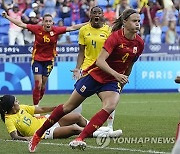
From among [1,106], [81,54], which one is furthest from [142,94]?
[1,106]

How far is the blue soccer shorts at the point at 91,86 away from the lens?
10164mm

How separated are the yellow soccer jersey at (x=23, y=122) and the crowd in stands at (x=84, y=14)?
43.7 ft

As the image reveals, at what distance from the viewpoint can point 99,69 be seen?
405 inches

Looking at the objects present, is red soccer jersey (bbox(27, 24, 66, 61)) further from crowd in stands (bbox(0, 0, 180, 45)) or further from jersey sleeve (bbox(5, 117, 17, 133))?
crowd in stands (bbox(0, 0, 180, 45))

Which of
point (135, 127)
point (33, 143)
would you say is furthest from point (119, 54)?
point (135, 127)

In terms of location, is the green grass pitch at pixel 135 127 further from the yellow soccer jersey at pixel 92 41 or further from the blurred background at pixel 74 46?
the yellow soccer jersey at pixel 92 41

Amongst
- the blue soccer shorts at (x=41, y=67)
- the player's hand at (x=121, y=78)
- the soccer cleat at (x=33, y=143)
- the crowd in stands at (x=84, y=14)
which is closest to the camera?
the player's hand at (x=121, y=78)

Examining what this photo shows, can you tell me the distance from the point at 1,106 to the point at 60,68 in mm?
11938

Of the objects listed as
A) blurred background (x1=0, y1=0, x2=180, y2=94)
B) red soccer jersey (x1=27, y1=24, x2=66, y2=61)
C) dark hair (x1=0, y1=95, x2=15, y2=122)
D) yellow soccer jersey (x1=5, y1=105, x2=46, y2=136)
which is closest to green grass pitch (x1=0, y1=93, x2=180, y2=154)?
yellow soccer jersey (x1=5, y1=105, x2=46, y2=136)

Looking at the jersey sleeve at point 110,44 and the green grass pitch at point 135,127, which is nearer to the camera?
the jersey sleeve at point 110,44

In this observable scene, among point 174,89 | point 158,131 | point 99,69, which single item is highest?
point 99,69

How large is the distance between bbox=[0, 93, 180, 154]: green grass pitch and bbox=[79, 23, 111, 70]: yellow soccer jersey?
4.68ft

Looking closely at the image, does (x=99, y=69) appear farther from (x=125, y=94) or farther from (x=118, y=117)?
(x=125, y=94)

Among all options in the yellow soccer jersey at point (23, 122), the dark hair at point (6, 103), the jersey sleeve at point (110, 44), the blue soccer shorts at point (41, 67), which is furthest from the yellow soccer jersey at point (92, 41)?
the blue soccer shorts at point (41, 67)
